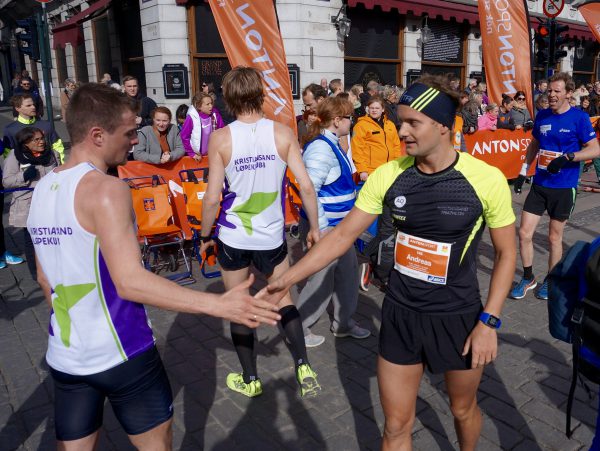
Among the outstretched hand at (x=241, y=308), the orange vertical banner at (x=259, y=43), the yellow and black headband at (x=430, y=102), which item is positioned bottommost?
the outstretched hand at (x=241, y=308)

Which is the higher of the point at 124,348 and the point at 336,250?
the point at 336,250

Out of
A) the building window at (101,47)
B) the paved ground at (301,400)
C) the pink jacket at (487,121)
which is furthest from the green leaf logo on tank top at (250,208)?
the building window at (101,47)

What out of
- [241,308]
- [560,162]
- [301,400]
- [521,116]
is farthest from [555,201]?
[521,116]

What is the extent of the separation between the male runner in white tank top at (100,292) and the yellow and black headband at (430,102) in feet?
3.60

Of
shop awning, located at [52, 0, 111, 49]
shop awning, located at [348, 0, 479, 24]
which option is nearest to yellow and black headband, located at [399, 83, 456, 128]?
shop awning, located at [348, 0, 479, 24]

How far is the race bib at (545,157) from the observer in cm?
543

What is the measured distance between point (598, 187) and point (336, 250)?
10602mm

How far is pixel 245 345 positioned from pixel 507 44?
8239 mm

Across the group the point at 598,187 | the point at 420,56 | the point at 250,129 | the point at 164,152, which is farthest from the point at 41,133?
the point at 420,56

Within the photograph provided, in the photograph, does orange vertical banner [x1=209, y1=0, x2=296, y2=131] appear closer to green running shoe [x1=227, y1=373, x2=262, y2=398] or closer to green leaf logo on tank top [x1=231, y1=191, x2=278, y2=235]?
green leaf logo on tank top [x1=231, y1=191, x2=278, y2=235]

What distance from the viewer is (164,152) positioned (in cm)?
750

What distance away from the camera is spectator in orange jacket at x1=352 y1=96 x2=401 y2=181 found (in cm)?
681

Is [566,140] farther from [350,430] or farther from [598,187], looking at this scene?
[598,187]

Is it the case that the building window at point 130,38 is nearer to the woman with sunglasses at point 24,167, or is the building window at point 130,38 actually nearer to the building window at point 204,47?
the building window at point 204,47
